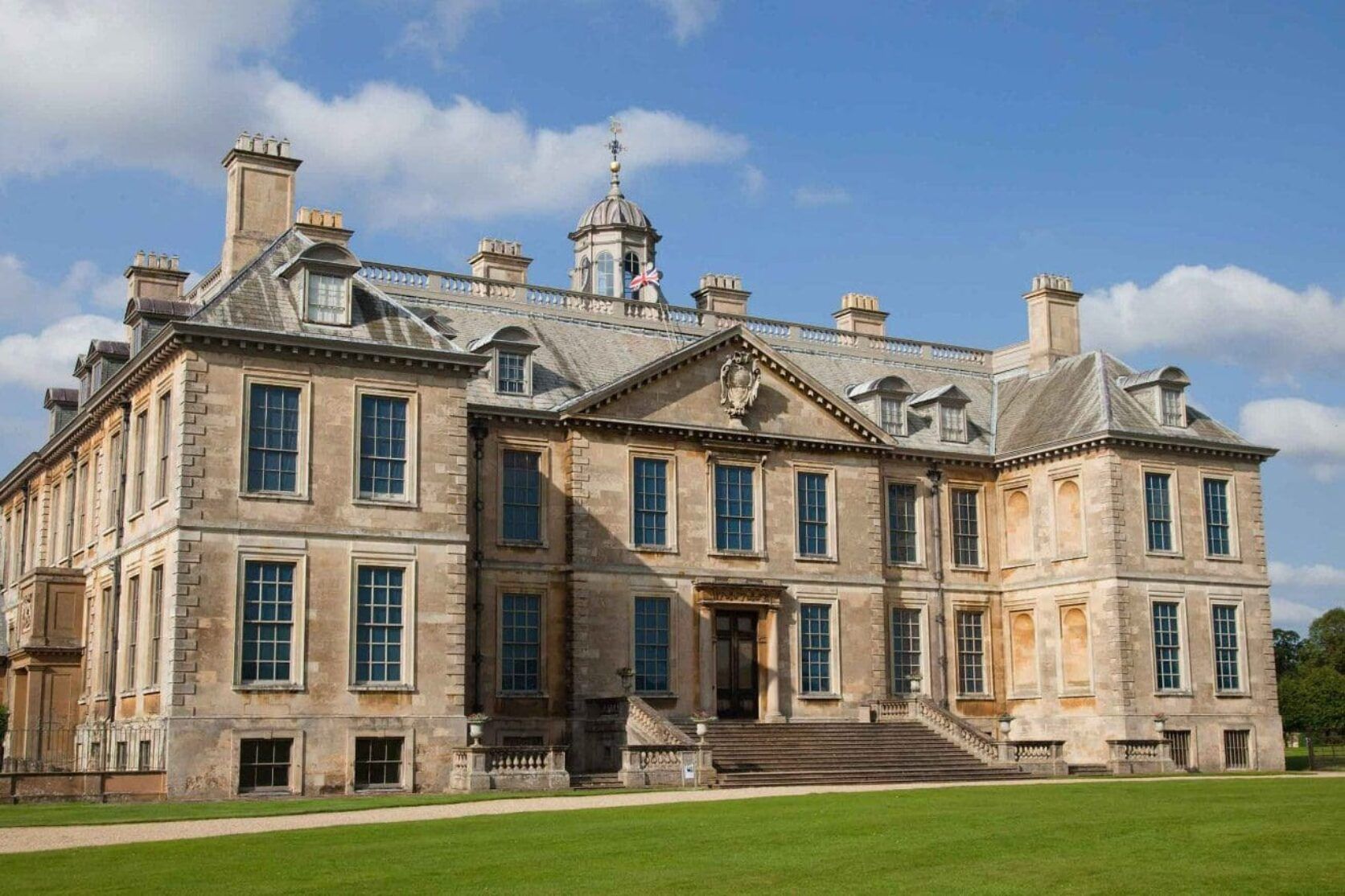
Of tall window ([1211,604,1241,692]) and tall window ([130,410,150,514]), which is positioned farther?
tall window ([1211,604,1241,692])

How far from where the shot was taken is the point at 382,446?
31344mm

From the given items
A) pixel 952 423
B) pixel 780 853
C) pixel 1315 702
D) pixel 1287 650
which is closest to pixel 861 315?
pixel 952 423

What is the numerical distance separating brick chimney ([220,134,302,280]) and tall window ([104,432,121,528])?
14.0 feet

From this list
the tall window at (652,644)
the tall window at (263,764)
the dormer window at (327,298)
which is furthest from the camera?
the tall window at (652,644)

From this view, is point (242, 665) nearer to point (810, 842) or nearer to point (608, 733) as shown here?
point (608, 733)

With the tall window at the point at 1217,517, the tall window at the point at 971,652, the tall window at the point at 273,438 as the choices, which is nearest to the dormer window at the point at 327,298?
the tall window at the point at 273,438

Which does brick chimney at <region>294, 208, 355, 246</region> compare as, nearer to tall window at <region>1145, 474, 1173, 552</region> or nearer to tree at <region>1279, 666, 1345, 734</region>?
tall window at <region>1145, 474, 1173, 552</region>

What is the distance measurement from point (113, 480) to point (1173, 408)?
25.8 m

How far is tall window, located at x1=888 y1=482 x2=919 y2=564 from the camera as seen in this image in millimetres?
41312

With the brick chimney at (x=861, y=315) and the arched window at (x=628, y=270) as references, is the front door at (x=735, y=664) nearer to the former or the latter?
the brick chimney at (x=861, y=315)

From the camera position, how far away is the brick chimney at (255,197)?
3472 centimetres

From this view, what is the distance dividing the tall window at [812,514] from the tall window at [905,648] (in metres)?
3.26

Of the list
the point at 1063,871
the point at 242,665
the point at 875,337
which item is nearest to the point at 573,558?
the point at 242,665

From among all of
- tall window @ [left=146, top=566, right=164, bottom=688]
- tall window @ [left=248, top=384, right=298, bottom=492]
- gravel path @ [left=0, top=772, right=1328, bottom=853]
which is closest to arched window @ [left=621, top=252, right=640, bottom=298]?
tall window @ [left=248, top=384, right=298, bottom=492]
